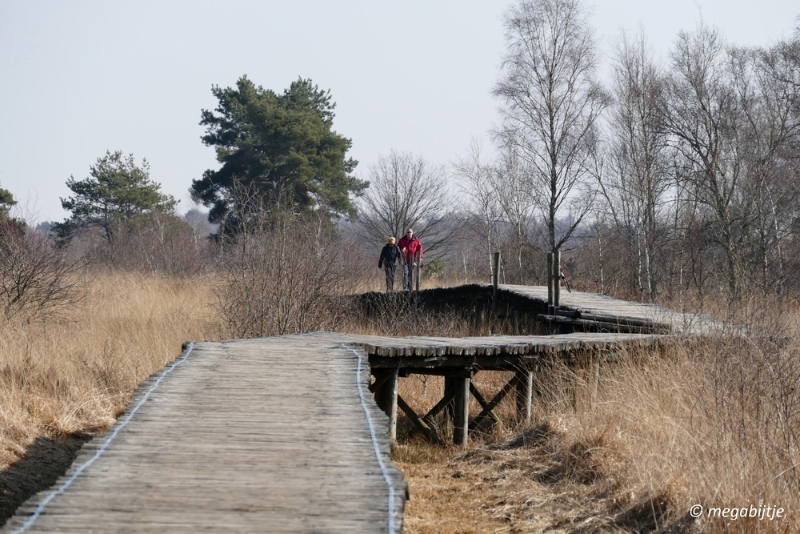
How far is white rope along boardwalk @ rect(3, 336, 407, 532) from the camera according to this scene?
3.85 m

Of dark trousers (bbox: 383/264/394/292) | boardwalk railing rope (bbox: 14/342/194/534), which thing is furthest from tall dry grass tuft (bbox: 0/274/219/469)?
dark trousers (bbox: 383/264/394/292)

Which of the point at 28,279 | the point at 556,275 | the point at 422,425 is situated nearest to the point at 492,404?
the point at 422,425

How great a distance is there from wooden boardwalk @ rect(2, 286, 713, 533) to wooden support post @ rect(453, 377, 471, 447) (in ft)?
3.72

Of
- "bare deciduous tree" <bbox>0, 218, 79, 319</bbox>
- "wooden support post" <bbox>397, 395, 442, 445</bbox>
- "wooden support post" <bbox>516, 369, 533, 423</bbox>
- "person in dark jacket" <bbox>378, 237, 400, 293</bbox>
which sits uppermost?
"person in dark jacket" <bbox>378, 237, 400, 293</bbox>

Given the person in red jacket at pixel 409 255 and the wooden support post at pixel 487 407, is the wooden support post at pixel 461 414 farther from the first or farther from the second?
Result: the person in red jacket at pixel 409 255

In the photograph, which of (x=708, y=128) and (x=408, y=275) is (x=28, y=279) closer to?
(x=408, y=275)

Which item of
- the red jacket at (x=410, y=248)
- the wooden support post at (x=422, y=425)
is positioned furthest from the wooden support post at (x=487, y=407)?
the red jacket at (x=410, y=248)

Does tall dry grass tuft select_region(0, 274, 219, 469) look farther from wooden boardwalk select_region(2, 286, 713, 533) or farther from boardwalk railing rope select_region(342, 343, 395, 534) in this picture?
boardwalk railing rope select_region(342, 343, 395, 534)

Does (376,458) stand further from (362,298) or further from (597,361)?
(362,298)

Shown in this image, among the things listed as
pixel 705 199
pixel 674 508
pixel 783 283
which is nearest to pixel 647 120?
pixel 705 199

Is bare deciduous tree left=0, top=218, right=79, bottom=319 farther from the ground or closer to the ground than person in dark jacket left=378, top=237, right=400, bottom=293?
closer to the ground

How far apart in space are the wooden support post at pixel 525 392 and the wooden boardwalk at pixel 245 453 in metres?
1.78

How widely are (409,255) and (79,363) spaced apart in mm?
8383

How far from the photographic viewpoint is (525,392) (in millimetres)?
10594
